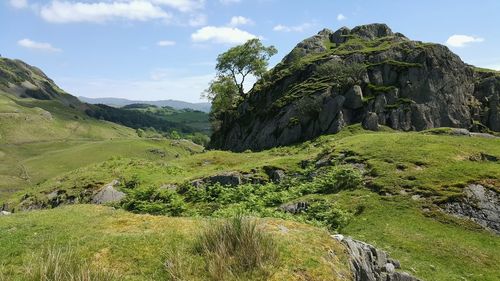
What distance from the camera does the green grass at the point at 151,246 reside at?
13.9m

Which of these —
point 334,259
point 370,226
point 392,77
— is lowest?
point 370,226

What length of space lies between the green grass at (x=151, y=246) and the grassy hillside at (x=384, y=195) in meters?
3.97

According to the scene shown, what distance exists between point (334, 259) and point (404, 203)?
20.0 metres

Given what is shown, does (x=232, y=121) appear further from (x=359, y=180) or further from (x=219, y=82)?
(x=359, y=180)

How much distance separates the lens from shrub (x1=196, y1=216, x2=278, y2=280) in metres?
13.2

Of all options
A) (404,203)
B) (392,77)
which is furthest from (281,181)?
(392,77)

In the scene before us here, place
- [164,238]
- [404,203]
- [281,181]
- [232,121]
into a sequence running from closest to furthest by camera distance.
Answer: [164,238], [404,203], [281,181], [232,121]

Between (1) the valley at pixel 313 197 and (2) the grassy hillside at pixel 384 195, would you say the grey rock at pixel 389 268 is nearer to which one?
(1) the valley at pixel 313 197

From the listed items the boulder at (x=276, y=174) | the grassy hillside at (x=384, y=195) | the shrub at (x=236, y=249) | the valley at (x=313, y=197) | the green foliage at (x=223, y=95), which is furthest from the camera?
the green foliage at (x=223, y=95)

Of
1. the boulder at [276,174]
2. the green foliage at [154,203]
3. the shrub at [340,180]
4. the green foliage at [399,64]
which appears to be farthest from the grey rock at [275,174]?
the green foliage at [399,64]

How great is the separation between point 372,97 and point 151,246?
235ft

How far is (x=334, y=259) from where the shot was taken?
1542 cm

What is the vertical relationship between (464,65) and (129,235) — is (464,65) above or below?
above

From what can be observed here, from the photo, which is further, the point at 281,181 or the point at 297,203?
the point at 281,181
